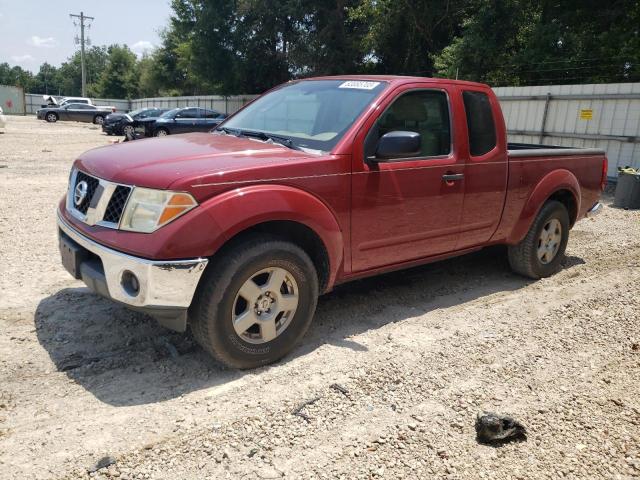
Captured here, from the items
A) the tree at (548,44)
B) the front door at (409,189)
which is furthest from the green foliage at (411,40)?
the front door at (409,189)

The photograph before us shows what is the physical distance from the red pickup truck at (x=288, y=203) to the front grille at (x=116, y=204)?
0.03 feet

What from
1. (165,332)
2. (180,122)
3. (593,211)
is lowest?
(165,332)

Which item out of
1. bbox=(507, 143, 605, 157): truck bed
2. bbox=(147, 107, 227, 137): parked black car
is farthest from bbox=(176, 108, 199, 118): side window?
bbox=(507, 143, 605, 157): truck bed

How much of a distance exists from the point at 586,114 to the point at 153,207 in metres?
13.0

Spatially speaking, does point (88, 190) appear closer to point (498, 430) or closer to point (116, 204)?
point (116, 204)

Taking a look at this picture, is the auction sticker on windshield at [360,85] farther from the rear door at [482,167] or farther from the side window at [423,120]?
the rear door at [482,167]

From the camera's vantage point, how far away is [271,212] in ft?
10.6

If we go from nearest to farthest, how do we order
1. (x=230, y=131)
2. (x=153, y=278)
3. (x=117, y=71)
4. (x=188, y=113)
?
(x=153, y=278) < (x=230, y=131) < (x=188, y=113) < (x=117, y=71)

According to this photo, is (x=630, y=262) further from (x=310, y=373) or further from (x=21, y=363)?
(x=21, y=363)

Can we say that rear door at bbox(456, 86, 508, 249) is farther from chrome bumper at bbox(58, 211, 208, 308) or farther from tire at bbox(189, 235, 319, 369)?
chrome bumper at bbox(58, 211, 208, 308)

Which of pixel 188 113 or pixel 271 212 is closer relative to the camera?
pixel 271 212

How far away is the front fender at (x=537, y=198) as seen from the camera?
5152 mm

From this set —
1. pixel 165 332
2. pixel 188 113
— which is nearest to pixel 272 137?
pixel 165 332

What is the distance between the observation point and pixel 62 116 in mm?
35625
